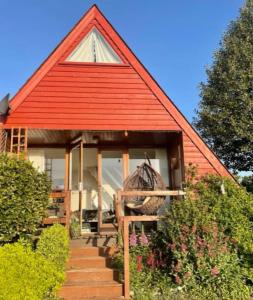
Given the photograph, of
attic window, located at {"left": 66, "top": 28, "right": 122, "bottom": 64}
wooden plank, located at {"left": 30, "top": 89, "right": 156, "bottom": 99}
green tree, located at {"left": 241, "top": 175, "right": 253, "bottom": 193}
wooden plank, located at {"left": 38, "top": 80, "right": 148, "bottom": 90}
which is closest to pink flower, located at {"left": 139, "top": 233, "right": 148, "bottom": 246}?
wooden plank, located at {"left": 30, "top": 89, "right": 156, "bottom": 99}

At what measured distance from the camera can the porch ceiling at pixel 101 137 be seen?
8.62 m

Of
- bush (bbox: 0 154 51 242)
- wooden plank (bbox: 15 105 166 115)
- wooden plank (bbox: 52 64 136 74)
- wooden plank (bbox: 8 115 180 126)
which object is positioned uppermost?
wooden plank (bbox: 52 64 136 74)

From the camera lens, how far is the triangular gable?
819 centimetres

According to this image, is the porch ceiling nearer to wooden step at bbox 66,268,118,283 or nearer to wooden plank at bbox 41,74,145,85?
wooden plank at bbox 41,74,145,85

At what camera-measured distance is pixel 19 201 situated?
19.7 ft

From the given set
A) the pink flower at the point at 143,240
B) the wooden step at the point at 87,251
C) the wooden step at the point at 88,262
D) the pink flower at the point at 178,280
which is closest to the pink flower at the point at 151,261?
the pink flower at the point at 143,240

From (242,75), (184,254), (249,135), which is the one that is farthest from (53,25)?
(184,254)

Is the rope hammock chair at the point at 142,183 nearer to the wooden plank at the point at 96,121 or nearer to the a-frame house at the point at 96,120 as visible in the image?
the a-frame house at the point at 96,120

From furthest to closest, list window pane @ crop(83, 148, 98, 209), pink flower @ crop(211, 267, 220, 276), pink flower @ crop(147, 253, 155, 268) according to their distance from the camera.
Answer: window pane @ crop(83, 148, 98, 209) < pink flower @ crop(147, 253, 155, 268) < pink flower @ crop(211, 267, 220, 276)

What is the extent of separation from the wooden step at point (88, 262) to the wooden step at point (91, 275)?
313mm

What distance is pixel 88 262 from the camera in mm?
6406

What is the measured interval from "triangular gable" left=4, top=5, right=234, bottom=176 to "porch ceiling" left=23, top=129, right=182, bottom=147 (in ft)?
1.18

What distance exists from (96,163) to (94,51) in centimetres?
322

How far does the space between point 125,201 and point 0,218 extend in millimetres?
3493
